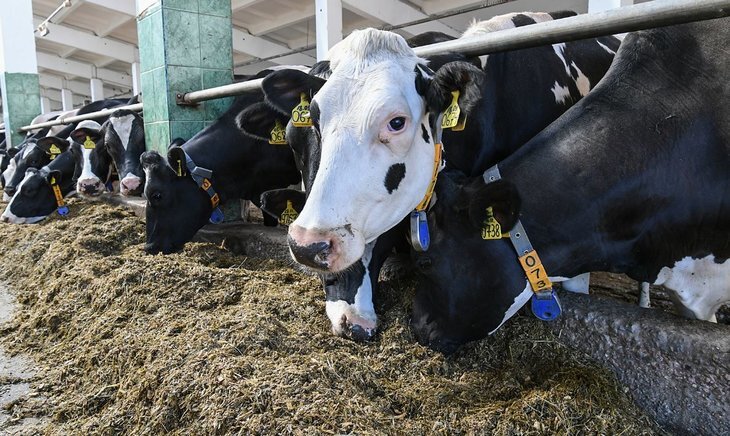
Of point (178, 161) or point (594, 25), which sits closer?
point (594, 25)

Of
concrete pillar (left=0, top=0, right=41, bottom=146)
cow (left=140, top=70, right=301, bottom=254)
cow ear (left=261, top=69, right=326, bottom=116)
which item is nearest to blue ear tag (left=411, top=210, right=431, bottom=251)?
cow ear (left=261, top=69, right=326, bottom=116)

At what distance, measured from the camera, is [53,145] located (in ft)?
25.9

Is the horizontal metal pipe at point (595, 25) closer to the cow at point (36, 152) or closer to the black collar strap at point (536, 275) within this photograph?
the black collar strap at point (536, 275)

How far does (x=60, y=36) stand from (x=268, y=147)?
53.3ft

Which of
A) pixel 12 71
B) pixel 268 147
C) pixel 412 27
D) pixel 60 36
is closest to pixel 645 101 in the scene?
pixel 268 147

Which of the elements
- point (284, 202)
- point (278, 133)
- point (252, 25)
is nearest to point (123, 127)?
point (278, 133)

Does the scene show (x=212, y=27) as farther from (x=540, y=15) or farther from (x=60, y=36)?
(x=60, y=36)

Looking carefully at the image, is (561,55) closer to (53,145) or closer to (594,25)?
(594,25)

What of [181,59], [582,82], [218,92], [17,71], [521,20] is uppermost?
[17,71]

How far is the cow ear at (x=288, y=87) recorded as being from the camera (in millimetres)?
2508

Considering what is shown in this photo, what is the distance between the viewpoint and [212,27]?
16.5 ft

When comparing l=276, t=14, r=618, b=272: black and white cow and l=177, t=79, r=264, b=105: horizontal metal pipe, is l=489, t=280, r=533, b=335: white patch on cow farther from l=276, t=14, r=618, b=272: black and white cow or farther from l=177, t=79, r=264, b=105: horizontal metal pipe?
l=177, t=79, r=264, b=105: horizontal metal pipe

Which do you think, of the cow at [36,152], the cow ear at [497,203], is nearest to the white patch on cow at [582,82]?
the cow ear at [497,203]

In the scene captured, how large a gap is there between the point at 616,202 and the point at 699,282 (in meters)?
0.56
